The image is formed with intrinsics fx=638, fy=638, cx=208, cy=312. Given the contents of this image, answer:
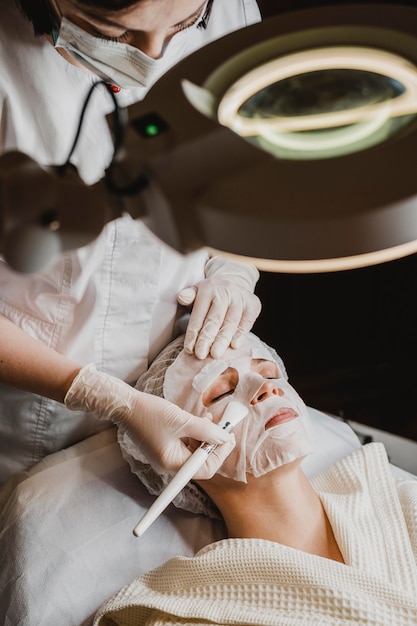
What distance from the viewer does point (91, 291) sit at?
4.50 ft

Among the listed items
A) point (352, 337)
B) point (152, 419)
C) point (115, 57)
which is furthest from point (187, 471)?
point (352, 337)

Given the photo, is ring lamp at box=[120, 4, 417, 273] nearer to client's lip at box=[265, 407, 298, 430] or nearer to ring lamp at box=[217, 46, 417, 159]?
ring lamp at box=[217, 46, 417, 159]

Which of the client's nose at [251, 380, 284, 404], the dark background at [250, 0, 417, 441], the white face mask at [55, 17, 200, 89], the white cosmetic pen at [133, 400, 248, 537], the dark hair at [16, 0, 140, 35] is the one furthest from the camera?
the dark background at [250, 0, 417, 441]

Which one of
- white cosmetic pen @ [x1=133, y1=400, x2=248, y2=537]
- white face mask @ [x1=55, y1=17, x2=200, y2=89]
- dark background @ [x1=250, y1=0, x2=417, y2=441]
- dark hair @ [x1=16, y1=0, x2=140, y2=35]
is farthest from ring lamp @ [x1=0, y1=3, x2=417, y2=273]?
dark background @ [x1=250, y1=0, x2=417, y2=441]

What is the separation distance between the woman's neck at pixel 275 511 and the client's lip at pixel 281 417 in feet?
0.33

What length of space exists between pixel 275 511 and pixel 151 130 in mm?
1144

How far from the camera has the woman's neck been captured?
1.42 m

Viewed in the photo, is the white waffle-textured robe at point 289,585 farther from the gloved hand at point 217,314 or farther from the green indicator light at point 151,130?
the green indicator light at point 151,130

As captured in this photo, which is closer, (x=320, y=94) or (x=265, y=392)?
(x=320, y=94)

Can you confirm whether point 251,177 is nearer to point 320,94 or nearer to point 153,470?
point 320,94

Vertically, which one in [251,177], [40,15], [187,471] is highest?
[40,15]

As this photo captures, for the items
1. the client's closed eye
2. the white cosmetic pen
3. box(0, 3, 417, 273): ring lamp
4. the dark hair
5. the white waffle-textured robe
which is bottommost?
the white waffle-textured robe

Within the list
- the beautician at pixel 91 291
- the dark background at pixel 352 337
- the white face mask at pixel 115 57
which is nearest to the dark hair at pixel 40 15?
the beautician at pixel 91 291

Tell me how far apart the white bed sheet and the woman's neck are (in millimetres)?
142
